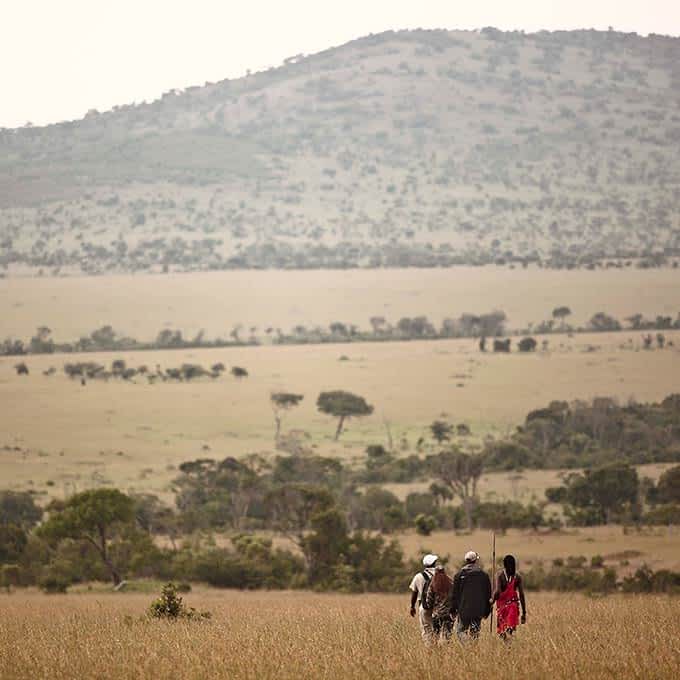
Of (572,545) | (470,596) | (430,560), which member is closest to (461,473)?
(572,545)

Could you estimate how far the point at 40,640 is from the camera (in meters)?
14.0

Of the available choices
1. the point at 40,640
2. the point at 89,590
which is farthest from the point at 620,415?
the point at 40,640

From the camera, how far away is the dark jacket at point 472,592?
1213 centimetres

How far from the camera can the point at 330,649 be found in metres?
12.4

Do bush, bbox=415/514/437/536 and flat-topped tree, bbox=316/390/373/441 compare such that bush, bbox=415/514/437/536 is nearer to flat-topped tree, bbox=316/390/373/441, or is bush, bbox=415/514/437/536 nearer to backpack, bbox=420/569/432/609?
backpack, bbox=420/569/432/609

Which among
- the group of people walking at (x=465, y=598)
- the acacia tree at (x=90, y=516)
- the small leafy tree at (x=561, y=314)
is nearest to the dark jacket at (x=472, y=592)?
the group of people walking at (x=465, y=598)

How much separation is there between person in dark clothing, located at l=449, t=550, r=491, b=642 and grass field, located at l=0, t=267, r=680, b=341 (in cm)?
9636

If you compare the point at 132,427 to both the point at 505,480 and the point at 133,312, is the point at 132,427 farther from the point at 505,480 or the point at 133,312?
the point at 133,312

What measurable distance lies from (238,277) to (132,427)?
7652 cm

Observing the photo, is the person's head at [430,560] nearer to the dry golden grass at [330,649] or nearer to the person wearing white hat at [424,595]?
the person wearing white hat at [424,595]

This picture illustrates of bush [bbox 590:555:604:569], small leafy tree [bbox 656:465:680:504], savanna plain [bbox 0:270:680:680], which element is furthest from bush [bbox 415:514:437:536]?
small leafy tree [bbox 656:465:680:504]

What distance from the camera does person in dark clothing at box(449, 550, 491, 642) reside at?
39.8ft

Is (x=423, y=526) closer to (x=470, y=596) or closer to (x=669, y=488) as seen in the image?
(x=669, y=488)

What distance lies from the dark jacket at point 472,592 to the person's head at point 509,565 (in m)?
0.19
